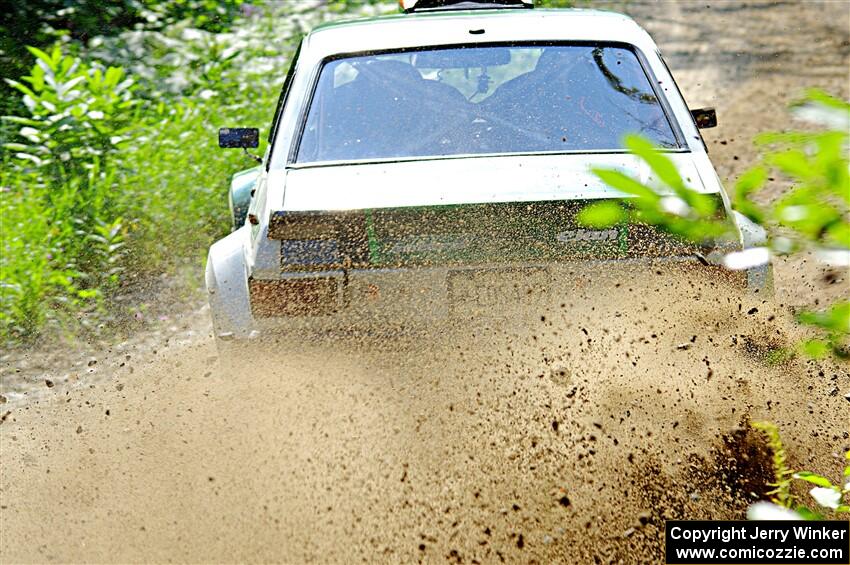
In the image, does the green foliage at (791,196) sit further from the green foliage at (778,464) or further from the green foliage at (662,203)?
the green foliage at (778,464)

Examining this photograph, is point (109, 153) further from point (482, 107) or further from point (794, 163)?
point (794, 163)

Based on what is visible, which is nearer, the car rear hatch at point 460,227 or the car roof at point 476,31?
the car rear hatch at point 460,227

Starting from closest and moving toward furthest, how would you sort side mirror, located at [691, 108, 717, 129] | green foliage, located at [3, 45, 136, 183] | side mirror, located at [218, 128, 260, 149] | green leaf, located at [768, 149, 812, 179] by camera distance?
1. green leaf, located at [768, 149, 812, 179]
2. side mirror, located at [691, 108, 717, 129]
3. side mirror, located at [218, 128, 260, 149]
4. green foliage, located at [3, 45, 136, 183]

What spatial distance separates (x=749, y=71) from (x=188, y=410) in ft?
34.6

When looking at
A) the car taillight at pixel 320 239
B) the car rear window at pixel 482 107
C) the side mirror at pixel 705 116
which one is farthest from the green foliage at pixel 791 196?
the side mirror at pixel 705 116

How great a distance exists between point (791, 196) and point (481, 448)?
2368 millimetres

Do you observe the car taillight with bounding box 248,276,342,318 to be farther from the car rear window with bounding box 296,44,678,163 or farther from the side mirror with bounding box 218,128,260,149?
the side mirror with bounding box 218,128,260,149

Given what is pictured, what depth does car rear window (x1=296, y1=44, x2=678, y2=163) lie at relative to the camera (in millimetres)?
4137

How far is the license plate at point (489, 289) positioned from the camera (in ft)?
11.4

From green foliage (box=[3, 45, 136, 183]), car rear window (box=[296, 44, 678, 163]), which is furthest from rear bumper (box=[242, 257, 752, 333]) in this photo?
green foliage (box=[3, 45, 136, 183])

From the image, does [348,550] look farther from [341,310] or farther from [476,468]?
[341,310]

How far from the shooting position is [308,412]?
3.66 m

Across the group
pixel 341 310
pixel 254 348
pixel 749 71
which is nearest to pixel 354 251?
pixel 341 310

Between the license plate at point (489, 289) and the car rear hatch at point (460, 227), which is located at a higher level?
the car rear hatch at point (460, 227)
